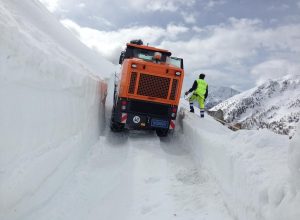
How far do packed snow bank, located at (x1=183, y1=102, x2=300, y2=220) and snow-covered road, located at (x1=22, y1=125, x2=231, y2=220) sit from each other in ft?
1.14

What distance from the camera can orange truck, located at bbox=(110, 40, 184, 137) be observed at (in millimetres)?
12211

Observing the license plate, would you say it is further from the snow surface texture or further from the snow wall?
the snow wall

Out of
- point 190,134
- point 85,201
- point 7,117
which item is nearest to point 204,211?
point 85,201

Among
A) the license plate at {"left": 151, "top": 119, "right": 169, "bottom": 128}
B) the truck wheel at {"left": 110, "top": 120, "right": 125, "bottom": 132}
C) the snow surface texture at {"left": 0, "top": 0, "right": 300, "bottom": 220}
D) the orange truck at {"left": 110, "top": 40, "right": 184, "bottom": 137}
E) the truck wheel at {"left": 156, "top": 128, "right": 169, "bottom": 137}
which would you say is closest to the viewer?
the snow surface texture at {"left": 0, "top": 0, "right": 300, "bottom": 220}

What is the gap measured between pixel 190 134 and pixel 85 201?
18.5ft

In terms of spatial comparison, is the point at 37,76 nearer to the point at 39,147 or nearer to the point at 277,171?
the point at 39,147

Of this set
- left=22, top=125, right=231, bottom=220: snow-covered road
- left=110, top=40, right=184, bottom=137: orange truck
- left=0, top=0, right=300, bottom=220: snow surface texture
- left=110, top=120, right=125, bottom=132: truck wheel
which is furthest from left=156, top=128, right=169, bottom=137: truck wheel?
left=0, top=0, right=300, bottom=220: snow surface texture

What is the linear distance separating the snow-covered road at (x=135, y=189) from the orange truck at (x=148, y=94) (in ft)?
5.31

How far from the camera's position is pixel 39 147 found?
6.59 meters

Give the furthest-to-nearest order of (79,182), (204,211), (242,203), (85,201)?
(79,182) → (85,201) → (204,211) → (242,203)

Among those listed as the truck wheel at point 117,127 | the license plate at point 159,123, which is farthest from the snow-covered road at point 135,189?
the truck wheel at point 117,127

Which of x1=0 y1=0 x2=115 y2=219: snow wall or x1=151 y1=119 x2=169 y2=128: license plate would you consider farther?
x1=151 y1=119 x2=169 y2=128: license plate

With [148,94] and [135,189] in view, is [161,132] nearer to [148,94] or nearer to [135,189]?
[148,94]


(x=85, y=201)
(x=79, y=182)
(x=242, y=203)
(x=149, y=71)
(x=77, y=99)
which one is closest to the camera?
(x=242, y=203)
